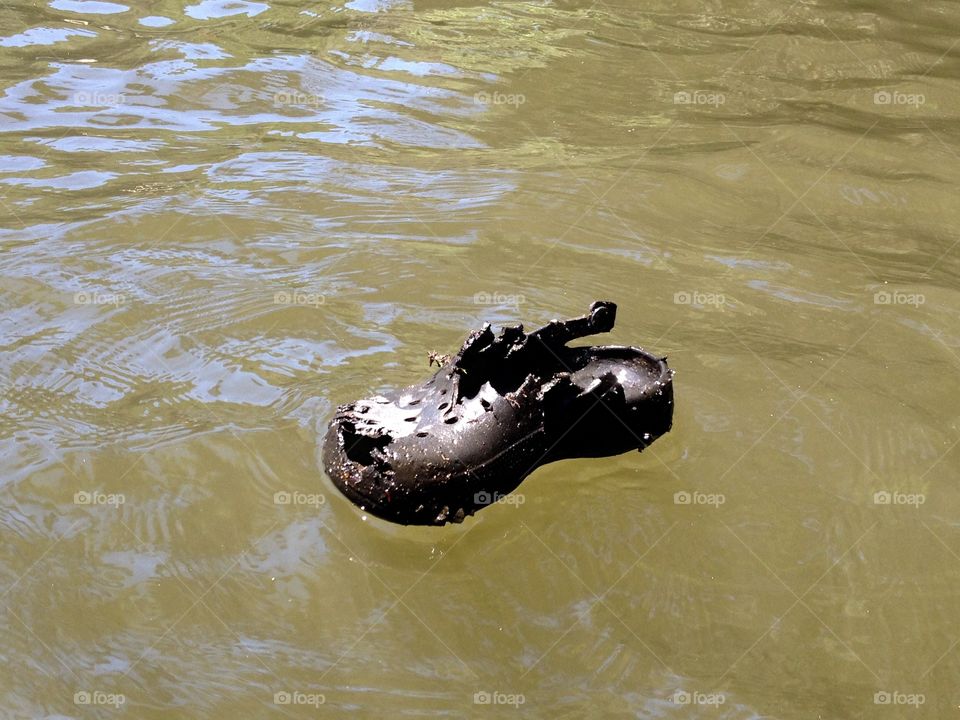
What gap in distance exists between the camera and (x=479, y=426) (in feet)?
11.6

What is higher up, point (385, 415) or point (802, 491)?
point (385, 415)

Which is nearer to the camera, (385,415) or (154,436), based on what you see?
(385,415)

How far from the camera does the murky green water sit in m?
3.31

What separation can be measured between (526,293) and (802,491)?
5.41 ft

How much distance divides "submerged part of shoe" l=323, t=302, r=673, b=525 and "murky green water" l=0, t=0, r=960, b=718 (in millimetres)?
151

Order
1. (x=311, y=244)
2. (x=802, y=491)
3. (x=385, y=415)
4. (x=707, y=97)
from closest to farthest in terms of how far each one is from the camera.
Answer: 1. (x=385, y=415)
2. (x=802, y=491)
3. (x=311, y=244)
4. (x=707, y=97)

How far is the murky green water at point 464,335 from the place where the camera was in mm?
3312

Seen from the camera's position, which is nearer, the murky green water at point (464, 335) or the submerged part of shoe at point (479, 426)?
the murky green water at point (464, 335)

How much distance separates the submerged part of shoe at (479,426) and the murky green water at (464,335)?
15cm

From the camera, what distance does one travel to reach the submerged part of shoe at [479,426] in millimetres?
3520

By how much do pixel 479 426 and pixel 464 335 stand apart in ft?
3.95

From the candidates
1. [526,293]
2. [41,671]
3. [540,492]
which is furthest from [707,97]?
[41,671]

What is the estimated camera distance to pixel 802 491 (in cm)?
396

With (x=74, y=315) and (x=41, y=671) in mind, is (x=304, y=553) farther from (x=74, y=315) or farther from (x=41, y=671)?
(x=74, y=315)
